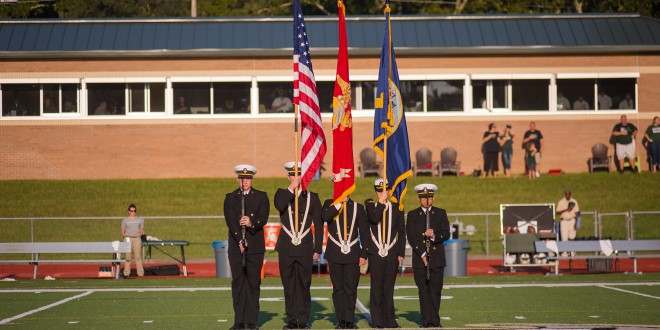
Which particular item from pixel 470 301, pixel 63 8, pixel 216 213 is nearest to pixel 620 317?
pixel 470 301

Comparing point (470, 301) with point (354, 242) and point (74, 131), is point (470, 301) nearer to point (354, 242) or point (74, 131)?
point (354, 242)

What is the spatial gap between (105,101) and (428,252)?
2525cm

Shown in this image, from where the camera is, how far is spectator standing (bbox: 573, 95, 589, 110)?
40250 millimetres

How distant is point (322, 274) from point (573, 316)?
32.8ft

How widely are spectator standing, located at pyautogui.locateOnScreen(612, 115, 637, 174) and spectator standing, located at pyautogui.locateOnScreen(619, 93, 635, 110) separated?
1743 mm

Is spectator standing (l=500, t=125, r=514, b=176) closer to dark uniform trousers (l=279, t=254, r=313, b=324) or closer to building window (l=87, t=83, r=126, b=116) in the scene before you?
building window (l=87, t=83, r=126, b=116)

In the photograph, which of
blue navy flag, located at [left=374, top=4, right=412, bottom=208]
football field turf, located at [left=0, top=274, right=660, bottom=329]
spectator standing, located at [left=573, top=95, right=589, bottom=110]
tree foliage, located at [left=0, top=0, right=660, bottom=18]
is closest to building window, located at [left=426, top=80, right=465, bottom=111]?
spectator standing, located at [left=573, top=95, right=589, bottom=110]

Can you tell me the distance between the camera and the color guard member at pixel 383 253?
52.4ft

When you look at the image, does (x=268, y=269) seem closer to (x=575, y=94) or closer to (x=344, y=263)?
(x=344, y=263)

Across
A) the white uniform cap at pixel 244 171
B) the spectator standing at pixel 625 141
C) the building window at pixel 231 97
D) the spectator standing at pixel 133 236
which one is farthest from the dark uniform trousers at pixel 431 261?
the building window at pixel 231 97

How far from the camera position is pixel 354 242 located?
1603 cm

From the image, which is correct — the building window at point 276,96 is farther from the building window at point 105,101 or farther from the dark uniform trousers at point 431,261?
the dark uniform trousers at point 431,261

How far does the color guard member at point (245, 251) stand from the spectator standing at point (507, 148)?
904 inches

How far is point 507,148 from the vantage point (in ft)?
124
